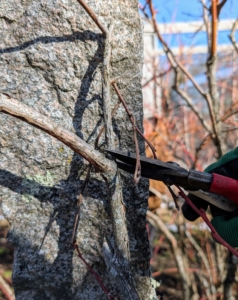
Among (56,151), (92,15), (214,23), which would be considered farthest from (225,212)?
(214,23)

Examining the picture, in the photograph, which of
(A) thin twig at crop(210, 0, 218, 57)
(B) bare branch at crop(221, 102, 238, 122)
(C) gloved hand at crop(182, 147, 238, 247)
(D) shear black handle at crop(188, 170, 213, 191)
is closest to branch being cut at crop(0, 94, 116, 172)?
(D) shear black handle at crop(188, 170, 213, 191)

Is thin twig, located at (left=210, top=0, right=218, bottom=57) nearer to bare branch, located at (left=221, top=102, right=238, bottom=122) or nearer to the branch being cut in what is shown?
bare branch, located at (left=221, top=102, right=238, bottom=122)

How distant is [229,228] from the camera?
4.09 feet

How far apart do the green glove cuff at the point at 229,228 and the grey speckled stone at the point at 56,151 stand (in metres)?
0.25

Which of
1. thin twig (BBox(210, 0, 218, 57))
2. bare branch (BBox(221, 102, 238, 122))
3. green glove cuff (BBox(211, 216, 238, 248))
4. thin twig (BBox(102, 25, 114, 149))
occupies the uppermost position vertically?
thin twig (BBox(210, 0, 218, 57))

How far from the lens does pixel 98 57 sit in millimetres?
1205

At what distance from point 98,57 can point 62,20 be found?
0.50 feet

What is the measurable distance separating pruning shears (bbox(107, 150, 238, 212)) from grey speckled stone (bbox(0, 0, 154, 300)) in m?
0.11

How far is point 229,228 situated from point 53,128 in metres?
0.63

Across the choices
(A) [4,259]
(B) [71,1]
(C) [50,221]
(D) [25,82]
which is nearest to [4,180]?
(C) [50,221]

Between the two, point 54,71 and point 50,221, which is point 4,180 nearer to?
point 50,221

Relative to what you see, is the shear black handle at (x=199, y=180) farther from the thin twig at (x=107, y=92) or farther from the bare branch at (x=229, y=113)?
the bare branch at (x=229, y=113)

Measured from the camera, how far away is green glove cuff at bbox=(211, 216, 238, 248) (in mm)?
1233

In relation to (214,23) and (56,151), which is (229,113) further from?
(56,151)
